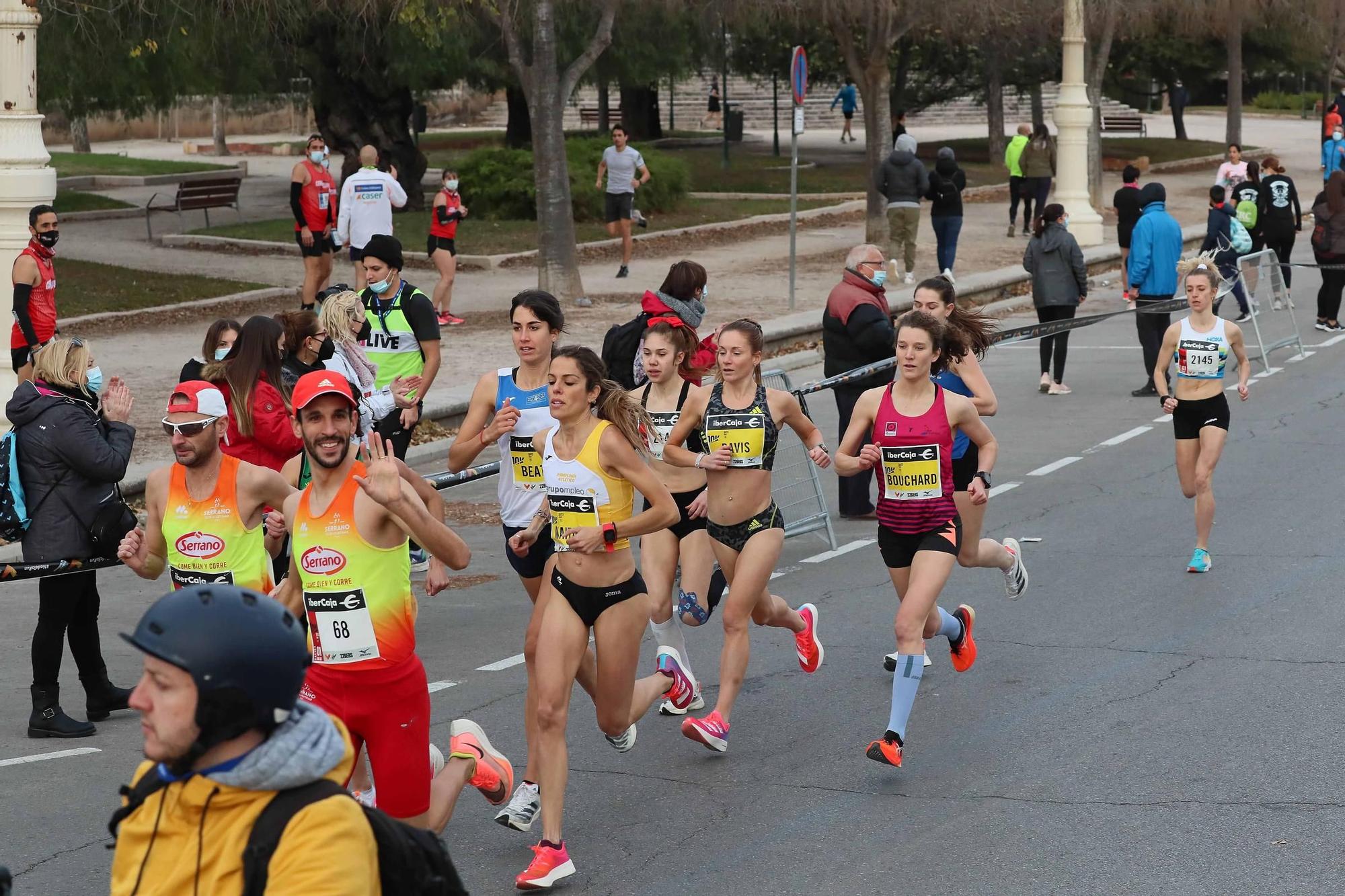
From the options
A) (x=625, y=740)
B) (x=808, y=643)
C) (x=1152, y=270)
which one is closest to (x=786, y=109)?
(x=1152, y=270)

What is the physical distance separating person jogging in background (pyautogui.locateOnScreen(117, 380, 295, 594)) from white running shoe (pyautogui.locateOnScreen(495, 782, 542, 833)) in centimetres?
122

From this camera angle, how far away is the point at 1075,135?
3003 centimetres

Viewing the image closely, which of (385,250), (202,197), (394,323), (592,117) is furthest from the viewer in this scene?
(592,117)

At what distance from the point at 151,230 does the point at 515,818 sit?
1021 inches

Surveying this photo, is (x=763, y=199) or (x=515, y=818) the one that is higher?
(x=763, y=199)

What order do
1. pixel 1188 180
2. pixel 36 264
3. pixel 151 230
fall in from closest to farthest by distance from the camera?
1. pixel 36 264
2. pixel 151 230
3. pixel 1188 180

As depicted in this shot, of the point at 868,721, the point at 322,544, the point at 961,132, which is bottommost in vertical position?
the point at 868,721

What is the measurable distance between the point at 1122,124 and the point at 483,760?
186 feet

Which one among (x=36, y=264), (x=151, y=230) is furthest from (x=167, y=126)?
(x=36, y=264)

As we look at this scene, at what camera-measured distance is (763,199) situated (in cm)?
3497

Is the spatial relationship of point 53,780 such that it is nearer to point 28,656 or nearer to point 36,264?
point 28,656

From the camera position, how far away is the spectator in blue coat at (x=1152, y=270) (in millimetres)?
16391

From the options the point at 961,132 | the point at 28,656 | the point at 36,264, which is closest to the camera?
the point at 28,656

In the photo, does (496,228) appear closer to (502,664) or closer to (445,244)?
(445,244)
